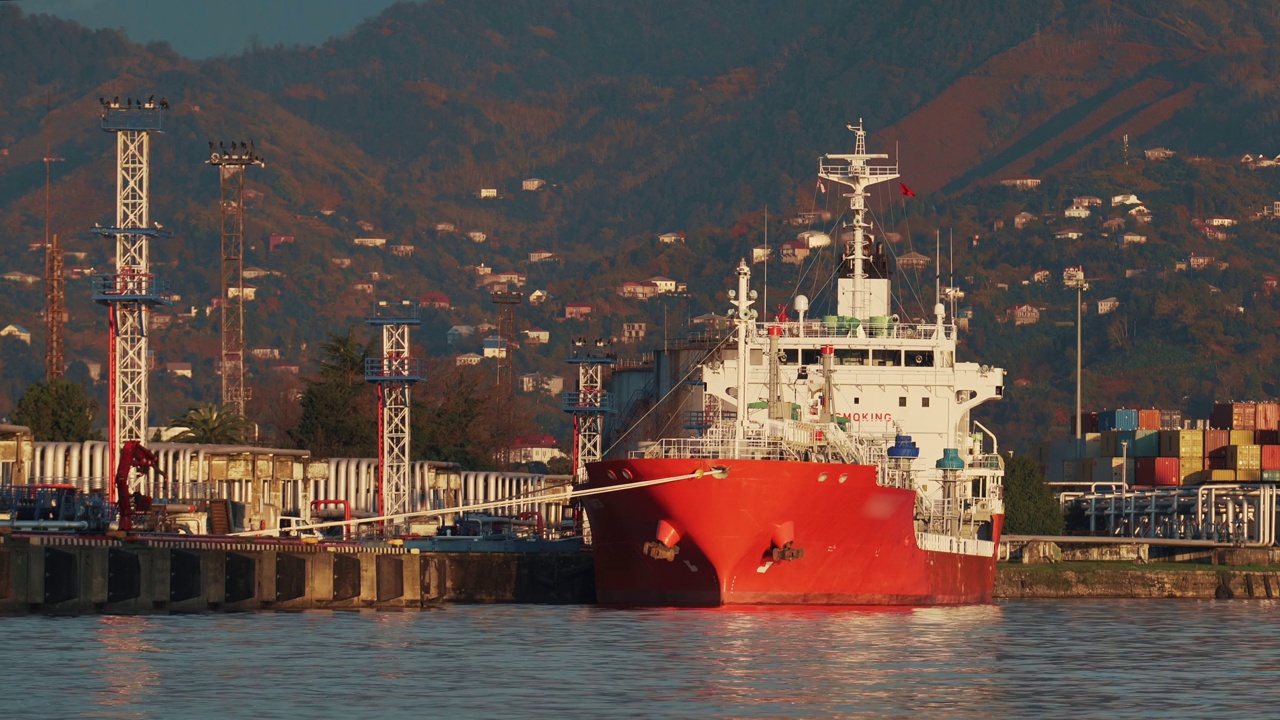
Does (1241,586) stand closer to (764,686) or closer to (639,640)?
(639,640)

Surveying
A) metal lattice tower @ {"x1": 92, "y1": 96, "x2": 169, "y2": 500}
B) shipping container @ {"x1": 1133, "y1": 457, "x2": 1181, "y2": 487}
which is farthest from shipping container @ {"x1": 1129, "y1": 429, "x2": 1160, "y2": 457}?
metal lattice tower @ {"x1": 92, "y1": 96, "x2": 169, "y2": 500}

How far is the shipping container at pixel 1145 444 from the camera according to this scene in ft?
489

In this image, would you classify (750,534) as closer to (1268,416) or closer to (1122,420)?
(1122,420)

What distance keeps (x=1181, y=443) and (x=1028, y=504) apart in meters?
28.3

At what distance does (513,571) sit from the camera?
3014 inches

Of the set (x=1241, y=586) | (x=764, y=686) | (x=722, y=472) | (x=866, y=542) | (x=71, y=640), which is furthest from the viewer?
(x=1241, y=586)

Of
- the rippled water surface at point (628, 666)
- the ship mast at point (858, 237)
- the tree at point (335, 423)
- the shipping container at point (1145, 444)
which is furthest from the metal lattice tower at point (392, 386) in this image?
the shipping container at point (1145, 444)

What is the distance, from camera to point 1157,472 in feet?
471

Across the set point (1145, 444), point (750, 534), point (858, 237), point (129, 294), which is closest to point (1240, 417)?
point (1145, 444)

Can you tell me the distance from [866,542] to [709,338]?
107ft

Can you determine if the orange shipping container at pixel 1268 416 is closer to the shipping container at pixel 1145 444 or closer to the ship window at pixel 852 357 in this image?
the shipping container at pixel 1145 444

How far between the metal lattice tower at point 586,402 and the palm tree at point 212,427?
697 inches

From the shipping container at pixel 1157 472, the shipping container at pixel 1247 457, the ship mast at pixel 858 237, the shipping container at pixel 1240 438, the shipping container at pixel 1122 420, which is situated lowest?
the shipping container at pixel 1157 472

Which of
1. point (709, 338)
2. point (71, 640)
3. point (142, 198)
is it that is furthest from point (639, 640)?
point (709, 338)
